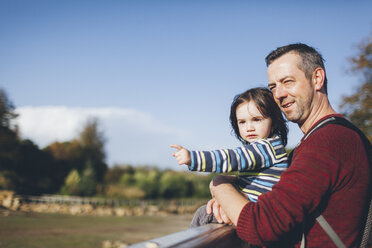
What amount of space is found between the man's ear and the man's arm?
70 centimetres

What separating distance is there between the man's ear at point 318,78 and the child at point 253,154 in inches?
13.9

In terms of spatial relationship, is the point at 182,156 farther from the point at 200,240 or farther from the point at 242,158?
the point at 200,240

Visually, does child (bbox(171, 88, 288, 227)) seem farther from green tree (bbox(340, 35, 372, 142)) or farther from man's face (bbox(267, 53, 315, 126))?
green tree (bbox(340, 35, 372, 142))

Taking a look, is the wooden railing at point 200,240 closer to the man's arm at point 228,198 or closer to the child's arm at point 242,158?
the man's arm at point 228,198

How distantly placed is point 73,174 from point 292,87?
26.7 m

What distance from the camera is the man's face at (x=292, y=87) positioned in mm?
1592

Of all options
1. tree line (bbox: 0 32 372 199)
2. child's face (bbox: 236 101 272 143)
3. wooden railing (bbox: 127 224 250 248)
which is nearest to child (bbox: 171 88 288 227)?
child's face (bbox: 236 101 272 143)

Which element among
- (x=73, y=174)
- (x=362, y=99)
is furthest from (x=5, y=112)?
(x=362, y=99)

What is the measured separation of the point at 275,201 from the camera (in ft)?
3.77

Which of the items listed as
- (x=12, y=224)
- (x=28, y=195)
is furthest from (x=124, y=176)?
(x=12, y=224)

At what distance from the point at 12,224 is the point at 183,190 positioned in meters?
17.1

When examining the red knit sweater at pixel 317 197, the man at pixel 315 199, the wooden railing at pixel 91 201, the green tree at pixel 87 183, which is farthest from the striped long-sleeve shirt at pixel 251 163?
the green tree at pixel 87 183

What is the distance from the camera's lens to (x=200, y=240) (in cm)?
103

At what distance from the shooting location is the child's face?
191 cm
